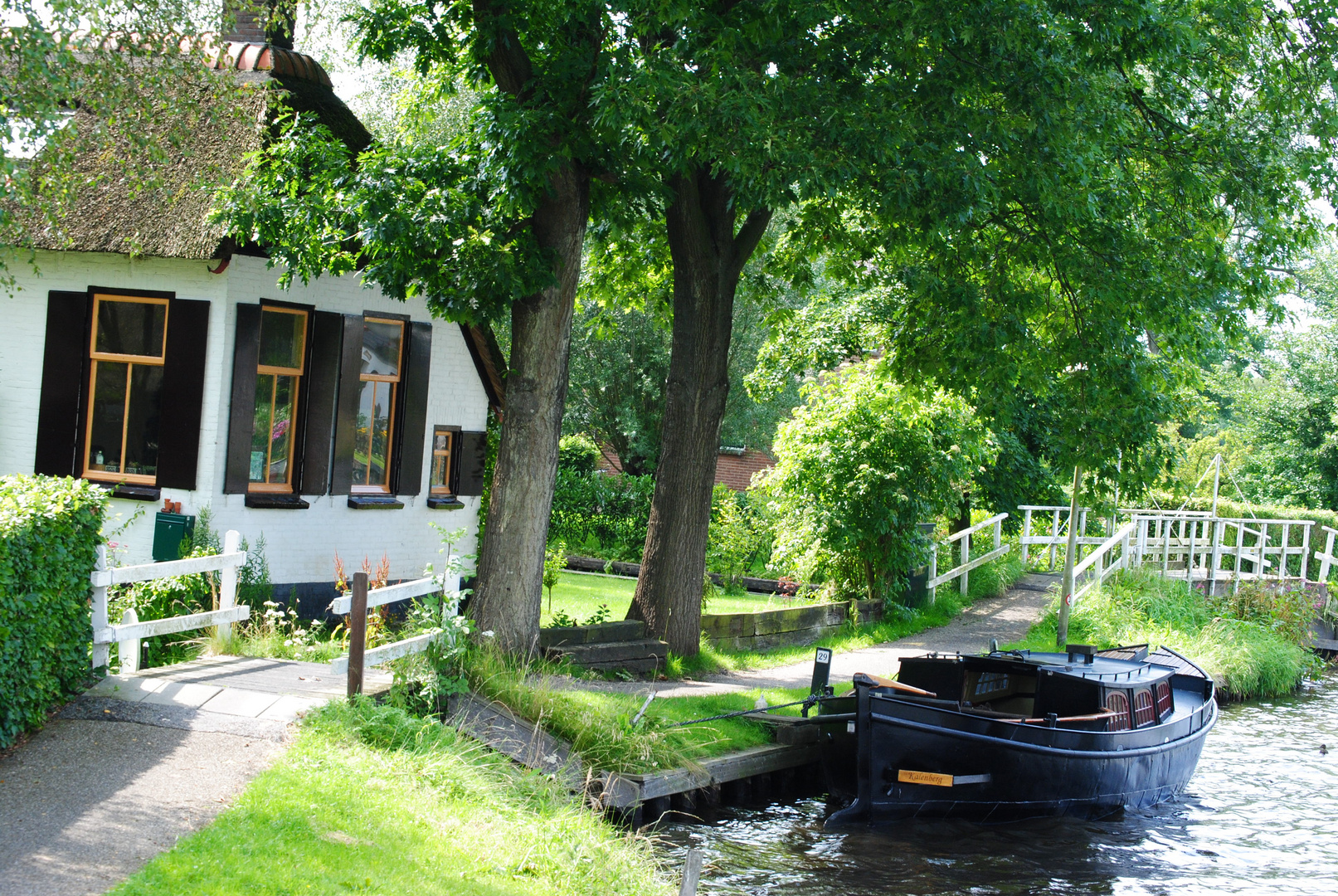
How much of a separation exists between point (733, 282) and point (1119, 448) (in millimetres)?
4903

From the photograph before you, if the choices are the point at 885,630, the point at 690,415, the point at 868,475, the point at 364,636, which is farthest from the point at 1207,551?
the point at 364,636

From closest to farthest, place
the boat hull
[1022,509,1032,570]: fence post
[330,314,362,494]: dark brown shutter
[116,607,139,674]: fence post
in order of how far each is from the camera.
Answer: [116,607,139,674]: fence post < the boat hull < [330,314,362,494]: dark brown shutter < [1022,509,1032,570]: fence post

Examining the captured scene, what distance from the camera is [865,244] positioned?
49.8 ft

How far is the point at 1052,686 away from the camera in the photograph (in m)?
12.1

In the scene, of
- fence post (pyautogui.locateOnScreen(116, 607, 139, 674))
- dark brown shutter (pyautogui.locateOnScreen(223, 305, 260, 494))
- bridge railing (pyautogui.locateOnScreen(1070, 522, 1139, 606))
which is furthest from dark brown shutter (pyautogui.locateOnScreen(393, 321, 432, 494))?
bridge railing (pyautogui.locateOnScreen(1070, 522, 1139, 606))

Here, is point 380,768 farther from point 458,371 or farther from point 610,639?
point 458,371

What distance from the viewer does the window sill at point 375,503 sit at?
13.9 m

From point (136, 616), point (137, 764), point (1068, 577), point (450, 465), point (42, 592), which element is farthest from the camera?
point (1068, 577)

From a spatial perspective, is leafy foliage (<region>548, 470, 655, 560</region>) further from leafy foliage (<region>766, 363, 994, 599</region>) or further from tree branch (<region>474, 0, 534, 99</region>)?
tree branch (<region>474, 0, 534, 99</region>)

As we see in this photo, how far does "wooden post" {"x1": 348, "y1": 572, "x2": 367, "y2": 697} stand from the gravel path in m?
0.69

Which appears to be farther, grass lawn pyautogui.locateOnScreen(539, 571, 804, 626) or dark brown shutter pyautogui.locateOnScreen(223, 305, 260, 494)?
grass lawn pyautogui.locateOnScreen(539, 571, 804, 626)

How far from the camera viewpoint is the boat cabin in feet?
39.1

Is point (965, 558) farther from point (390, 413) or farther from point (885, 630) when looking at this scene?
point (390, 413)

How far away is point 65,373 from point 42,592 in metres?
5.79
